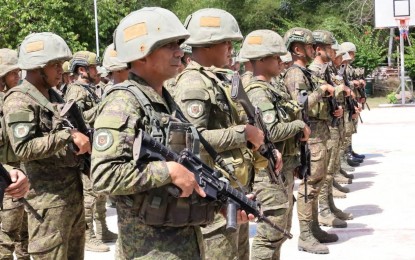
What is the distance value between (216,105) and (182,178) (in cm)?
124

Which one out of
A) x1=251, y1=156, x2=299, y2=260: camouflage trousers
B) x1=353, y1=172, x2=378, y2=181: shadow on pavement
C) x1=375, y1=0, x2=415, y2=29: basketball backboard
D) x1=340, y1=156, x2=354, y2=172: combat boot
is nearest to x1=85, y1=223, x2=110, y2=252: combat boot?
x1=251, y1=156, x2=299, y2=260: camouflage trousers

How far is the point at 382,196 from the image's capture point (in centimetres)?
979

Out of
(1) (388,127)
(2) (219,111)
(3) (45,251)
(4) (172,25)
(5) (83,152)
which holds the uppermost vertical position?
(4) (172,25)

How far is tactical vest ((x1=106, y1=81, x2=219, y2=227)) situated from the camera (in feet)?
10.1

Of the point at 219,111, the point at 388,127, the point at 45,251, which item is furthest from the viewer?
the point at 388,127

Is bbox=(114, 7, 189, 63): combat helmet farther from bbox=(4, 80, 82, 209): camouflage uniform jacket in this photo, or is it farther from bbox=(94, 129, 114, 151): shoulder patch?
bbox=(4, 80, 82, 209): camouflage uniform jacket

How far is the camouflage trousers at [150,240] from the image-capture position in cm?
314

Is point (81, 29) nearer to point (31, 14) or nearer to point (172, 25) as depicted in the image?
point (31, 14)

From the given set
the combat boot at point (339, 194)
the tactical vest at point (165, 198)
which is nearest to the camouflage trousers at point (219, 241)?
the tactical vest at point (165, 198)

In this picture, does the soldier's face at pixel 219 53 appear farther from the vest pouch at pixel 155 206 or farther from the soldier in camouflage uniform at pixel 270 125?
the vest pouch at pixel 155 206

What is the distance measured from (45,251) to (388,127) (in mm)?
14990

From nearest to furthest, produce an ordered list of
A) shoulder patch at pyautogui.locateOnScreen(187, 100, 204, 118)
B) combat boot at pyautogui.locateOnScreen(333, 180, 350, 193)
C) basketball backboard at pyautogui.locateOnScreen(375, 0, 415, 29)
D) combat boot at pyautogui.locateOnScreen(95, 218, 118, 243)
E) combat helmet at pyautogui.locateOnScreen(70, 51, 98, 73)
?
shoulder patch at pyautogui.locateOnScreen(187, 100, 204, 118)
combat boot at pyautogui.locateOnScreen(95, 218, 118, 243)
combat helmet at pyautogui.locateOnScreen(70, 51, 98, 73)
combat boot at pyautogui.locateOnScreen(333, 180, 350, 193)
basketball backboard at pyautogui.locateOnScreen(375, 0, 415, 29)

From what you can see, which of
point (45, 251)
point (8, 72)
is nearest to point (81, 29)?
point (8, 72)

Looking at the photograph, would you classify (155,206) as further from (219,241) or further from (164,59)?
(219,241)
